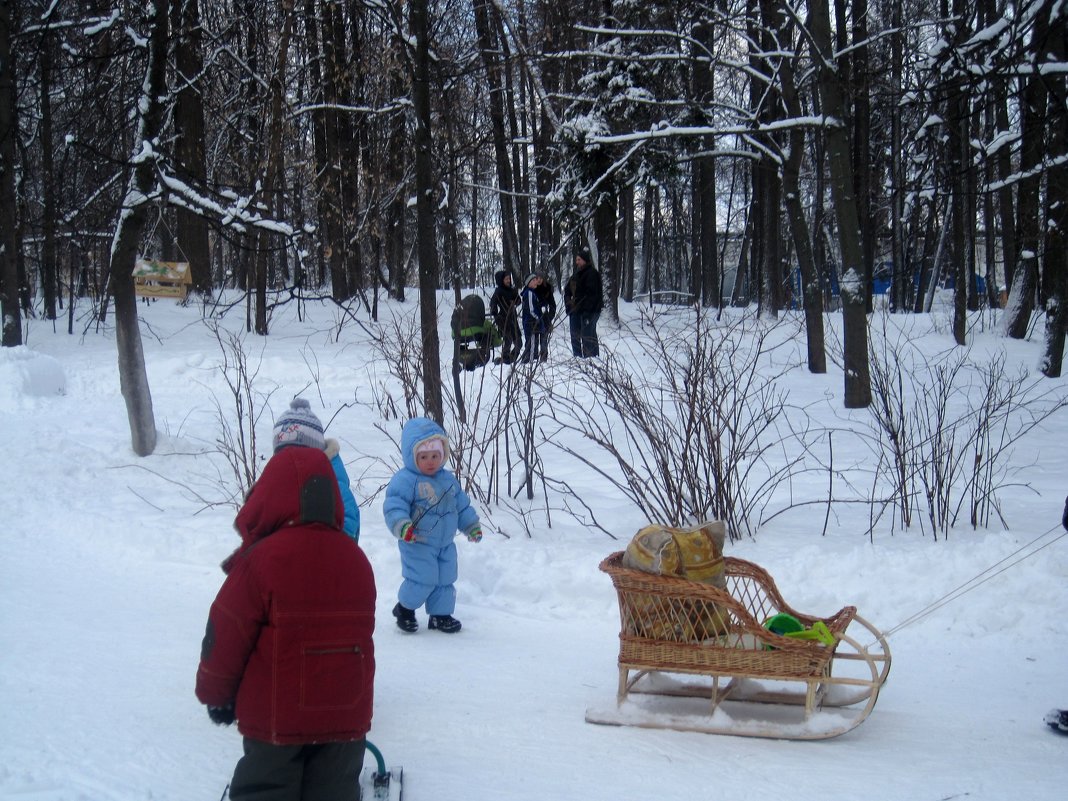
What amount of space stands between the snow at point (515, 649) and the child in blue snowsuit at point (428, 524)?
189 millimetres

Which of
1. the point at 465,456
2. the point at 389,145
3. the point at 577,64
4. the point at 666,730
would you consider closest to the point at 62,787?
the point at 666,730

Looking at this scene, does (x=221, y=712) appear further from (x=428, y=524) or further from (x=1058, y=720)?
(x=1058, y=720)

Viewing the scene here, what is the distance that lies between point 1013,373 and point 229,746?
13.1m

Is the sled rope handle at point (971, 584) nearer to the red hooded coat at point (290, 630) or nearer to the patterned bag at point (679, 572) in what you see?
the patterned bag at point (679, 572)

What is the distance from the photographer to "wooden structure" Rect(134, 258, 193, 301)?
59.1 ft

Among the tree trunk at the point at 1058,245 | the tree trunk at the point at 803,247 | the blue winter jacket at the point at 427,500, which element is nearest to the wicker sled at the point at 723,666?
the blue winter jacket at the point at 427,500

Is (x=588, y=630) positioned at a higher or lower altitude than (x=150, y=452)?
lower

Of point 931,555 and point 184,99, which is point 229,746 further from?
point 184,99

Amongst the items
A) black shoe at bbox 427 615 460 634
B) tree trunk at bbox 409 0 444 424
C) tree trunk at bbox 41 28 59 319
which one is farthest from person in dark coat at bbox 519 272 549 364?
tree trunk at bbox 41 28 59 319

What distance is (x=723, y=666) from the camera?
4461 mm

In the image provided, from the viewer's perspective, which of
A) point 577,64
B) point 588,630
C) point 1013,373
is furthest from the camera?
point 577,64

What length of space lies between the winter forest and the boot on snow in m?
4.45

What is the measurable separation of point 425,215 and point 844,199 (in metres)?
5.07

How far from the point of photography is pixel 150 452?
999 cm
